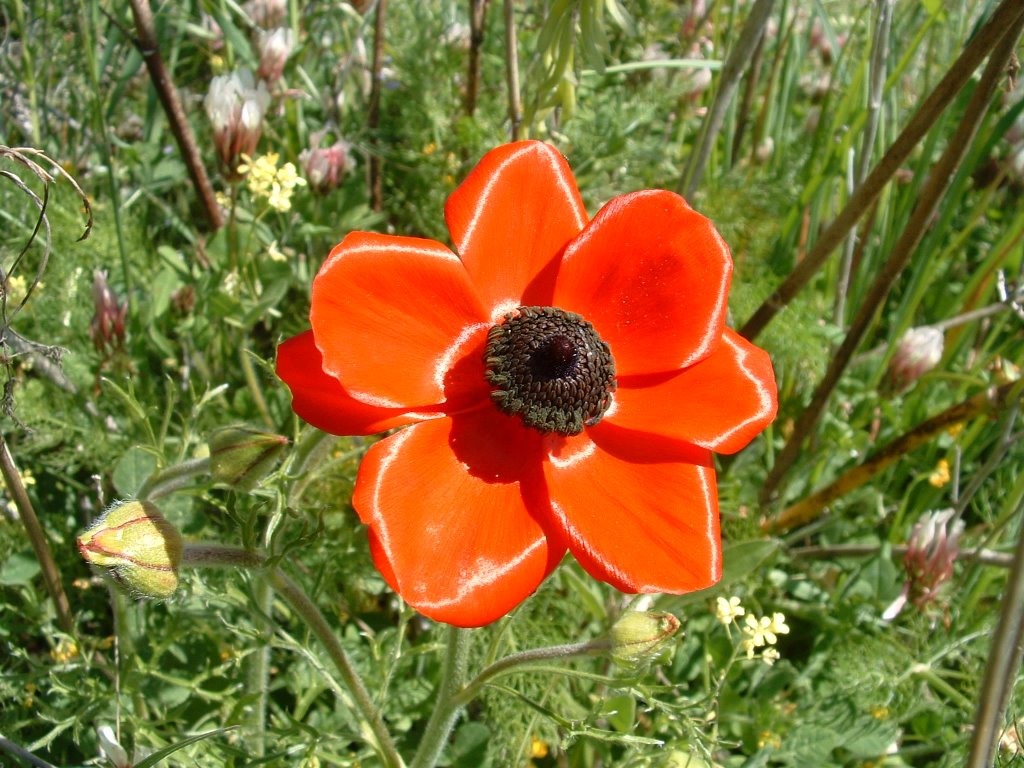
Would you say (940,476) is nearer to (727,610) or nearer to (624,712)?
(727,610)

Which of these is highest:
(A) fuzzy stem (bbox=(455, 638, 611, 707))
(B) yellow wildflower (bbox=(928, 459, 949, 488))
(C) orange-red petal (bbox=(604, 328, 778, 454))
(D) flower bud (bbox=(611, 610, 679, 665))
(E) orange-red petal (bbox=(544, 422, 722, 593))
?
(C) orange-red petal (bbox=(604, 328, 778, 454))

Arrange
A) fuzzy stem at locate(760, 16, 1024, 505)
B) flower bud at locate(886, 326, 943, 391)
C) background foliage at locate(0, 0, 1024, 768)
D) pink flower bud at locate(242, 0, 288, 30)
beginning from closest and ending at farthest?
fuzzy stem at locate(760, 16, 1024, 505) → background foliage at locate(0, 0, 1024, 768) → flower bud at locate(886, 326, 943, 391) → pink flower bud at locate(242, 0, 288, 30)

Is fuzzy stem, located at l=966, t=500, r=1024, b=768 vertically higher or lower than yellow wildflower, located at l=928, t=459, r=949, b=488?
higher

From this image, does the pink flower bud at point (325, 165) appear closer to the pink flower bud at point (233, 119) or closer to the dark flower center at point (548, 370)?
the pink flower bud at point (233, 119)

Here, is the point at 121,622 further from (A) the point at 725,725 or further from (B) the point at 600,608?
(A) the point at 725,725

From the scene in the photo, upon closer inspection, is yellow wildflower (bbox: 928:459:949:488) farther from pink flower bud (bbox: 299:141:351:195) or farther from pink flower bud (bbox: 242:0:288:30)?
pink flower bud (bbox: 242:0:288:30)

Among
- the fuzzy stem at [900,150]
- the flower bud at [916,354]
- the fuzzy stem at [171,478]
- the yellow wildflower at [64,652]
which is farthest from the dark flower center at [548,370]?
the flower bud at [916,354]

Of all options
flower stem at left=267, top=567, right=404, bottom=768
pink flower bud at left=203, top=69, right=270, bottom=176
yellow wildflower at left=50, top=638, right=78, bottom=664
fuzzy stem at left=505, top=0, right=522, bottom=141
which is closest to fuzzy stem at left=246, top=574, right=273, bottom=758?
flower stem at left=267, top=567, right=404, bottom=768

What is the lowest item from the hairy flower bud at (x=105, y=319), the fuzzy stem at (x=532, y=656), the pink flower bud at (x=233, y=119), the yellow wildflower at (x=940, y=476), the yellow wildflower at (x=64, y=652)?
the yellow wildflower at (x=940, y=476)
